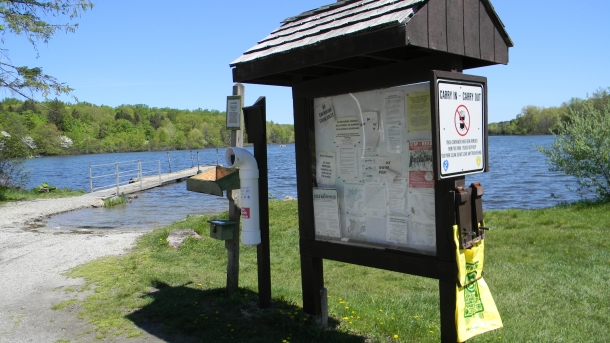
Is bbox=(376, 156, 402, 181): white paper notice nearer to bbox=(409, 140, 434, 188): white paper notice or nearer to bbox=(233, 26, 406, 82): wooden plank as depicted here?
bbox=(409, 140, 434, 188): white paper notice

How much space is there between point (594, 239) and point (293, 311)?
6.65m

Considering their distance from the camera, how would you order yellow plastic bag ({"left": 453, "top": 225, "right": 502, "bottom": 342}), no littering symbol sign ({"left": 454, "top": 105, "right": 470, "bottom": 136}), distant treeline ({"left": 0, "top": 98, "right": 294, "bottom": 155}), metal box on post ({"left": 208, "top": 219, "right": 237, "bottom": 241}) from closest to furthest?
1. no littering symbol sign ({"left": 454, "top": 105, "right": 470, "bottom": 136})
2. yellow plastic bag ({"left": 453, "top": 225, "right": 502, "bottom": 342})
3. metal box on post ({"left": 208, "top": 219, "right": 237, "bottom": 241})
4. distant treeline ({"left": 0, "top": 98, "right": 294, "bottom": 155})

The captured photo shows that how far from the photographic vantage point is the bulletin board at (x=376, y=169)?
12.9 ft

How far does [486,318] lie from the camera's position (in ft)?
12.8

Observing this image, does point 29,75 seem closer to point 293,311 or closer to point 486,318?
point 293,311

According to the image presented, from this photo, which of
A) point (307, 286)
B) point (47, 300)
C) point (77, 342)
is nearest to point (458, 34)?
point (307, 286)

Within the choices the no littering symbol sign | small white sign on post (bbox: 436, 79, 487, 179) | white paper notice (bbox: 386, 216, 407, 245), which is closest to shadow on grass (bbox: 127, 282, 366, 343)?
white paper notice (bbox: 386, 216, 407, 245)

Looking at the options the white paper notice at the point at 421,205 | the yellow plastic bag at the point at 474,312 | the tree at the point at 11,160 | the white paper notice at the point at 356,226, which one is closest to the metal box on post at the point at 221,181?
the white paper notice at the point at 356,226

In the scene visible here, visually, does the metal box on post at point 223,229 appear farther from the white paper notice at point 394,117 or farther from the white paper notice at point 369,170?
the white paper notice at point 394,117

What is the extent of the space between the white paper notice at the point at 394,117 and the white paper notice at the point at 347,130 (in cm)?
34

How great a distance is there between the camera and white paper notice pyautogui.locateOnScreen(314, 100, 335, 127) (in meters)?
4.64

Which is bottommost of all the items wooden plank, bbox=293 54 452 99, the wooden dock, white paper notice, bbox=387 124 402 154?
the wooden dock

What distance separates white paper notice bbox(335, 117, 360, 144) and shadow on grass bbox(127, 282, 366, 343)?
1.69 metres

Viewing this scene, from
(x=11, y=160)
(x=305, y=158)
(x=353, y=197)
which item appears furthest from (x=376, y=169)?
(x=11, y=160)
